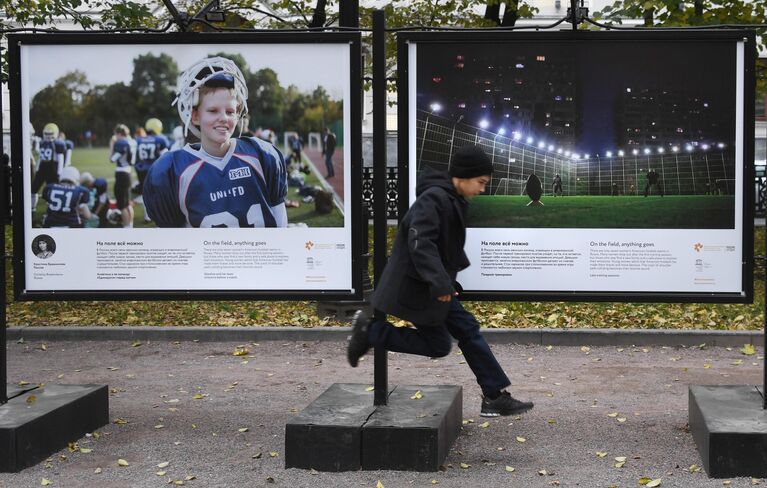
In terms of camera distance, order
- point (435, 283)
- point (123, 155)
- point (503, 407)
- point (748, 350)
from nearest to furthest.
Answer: point (435, 283) → point (503, 407) → point (123, 155) → point (748, 350)

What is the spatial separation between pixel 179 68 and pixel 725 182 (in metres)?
3.76

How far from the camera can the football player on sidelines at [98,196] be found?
7281 millimetres

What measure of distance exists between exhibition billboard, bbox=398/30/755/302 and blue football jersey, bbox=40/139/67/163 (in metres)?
2.40

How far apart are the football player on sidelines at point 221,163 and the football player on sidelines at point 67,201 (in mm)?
660

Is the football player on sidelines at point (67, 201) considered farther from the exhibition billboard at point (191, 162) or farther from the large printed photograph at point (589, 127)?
the large printed photograph at point (589, 127)

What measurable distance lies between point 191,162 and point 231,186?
33cm

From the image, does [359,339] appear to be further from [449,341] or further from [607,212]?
[607,212]

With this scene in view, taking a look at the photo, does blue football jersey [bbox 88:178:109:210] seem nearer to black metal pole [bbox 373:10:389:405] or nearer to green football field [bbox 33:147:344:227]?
green football field [bbox 33:147:344:227]

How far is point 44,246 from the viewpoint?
23.8 ft

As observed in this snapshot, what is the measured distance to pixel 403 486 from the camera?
19.3 ft

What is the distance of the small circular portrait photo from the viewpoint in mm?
7250

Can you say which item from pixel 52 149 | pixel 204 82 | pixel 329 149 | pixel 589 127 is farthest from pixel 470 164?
pixel 52 149

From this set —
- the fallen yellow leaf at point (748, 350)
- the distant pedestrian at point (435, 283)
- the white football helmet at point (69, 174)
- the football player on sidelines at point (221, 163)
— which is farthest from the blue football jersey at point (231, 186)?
the fallen yellow leaf at point (748, 350)

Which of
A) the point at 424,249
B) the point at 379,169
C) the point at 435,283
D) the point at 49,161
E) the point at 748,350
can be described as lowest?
the point at 748,350
